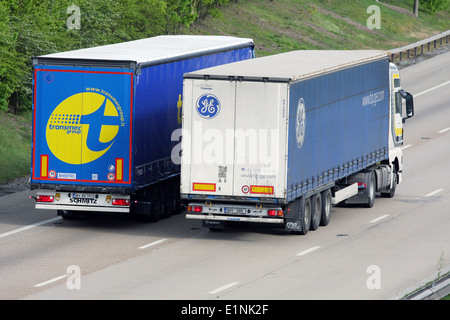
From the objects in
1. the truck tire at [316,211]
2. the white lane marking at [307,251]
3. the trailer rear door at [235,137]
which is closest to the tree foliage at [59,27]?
the truck tire at [316,211]

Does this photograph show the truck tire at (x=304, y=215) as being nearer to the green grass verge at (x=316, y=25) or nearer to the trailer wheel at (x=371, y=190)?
the trailer wheel at (x=371, y=190)

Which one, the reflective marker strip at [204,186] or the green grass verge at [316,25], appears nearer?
the reflective marker strip at [204,186]

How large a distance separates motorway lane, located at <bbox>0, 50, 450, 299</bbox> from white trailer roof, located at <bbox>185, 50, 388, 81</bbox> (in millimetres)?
3726

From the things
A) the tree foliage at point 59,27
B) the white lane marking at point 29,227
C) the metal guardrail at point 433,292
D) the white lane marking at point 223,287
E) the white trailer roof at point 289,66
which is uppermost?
the tree foliage at point 59,27

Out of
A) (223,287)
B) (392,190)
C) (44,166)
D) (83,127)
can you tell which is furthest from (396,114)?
(223,287)

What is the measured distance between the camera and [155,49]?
28.2 meters

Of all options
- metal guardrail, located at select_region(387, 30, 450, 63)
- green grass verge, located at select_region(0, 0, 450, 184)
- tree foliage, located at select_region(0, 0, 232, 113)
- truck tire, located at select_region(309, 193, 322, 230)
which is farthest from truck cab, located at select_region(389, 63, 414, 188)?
metal guardrail, located at select_region(387, 30, 450, 63)

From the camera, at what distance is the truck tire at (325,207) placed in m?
26.7

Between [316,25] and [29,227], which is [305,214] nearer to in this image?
[29,227]

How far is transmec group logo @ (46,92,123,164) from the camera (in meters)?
25.5

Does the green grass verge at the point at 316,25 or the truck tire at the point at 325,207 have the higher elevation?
the green grass verge at the point at 316,25

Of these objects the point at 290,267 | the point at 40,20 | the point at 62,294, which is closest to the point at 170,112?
the point at 290,267

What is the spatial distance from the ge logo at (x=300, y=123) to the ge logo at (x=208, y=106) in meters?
1.80
